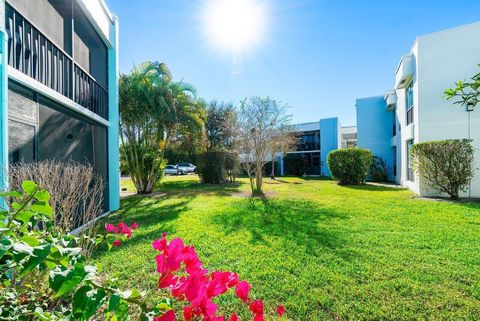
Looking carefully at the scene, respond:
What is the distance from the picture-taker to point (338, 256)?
445 centimetres

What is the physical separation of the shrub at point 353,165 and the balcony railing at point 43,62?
15.1 meters

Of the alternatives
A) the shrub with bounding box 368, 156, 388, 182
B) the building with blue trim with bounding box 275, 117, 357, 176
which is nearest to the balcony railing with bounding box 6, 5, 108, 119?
the shrub with bounding box 368, 156, 388, 182

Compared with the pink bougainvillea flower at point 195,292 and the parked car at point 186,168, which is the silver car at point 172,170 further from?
the pink bougainvillea flower at point 195,292

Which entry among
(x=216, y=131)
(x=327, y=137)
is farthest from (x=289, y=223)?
(x=327, y=137)

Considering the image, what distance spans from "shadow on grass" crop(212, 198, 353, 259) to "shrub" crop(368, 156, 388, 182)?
39.5ft

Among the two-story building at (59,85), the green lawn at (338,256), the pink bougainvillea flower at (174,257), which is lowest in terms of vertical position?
the green lawn at (338,256)

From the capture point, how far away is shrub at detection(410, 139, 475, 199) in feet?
31.6

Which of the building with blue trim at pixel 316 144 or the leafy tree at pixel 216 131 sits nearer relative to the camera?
the leafy tree at pixel 216 131

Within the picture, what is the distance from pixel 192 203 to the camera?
33.6 ft

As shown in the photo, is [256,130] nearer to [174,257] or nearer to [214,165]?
[214,165]

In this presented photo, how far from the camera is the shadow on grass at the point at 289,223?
5.23m

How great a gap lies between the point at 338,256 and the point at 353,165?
13214 mm

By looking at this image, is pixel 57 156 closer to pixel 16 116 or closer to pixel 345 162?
pixel 16 116

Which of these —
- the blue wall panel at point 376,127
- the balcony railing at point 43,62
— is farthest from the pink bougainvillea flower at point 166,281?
the blue wall panel at point 376,127
